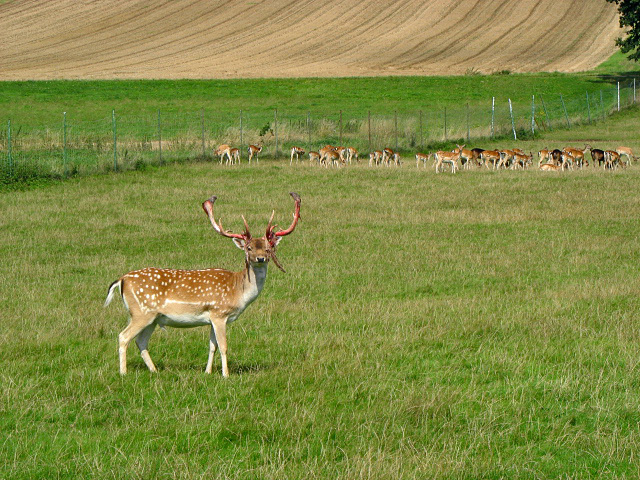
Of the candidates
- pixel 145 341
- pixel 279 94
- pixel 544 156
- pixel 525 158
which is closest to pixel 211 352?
pixel 145 341

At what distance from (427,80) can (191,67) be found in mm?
18726

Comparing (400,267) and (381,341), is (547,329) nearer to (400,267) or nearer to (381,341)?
(381,341)

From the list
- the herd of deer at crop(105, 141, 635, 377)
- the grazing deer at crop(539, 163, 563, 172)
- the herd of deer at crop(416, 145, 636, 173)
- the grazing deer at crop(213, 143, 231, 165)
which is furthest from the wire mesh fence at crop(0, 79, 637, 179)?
the herd of deer at crop(105, 141, 635, 377)

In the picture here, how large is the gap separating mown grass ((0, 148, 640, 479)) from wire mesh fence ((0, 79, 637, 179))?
31.4 feet

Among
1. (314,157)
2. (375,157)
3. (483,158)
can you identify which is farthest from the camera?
(375,157)

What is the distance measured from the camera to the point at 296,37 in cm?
8044

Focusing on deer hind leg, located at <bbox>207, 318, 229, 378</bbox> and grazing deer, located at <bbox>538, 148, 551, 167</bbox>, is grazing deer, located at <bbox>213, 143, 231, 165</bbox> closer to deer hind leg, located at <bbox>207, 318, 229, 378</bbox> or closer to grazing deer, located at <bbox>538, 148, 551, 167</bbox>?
grazing deer, located at <bbox>538, 148, 551, 167</bbox>

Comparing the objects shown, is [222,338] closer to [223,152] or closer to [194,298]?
[194,298]

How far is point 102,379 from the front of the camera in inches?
347

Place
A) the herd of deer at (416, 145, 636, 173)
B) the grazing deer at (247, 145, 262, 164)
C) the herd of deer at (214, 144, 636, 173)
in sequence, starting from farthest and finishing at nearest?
the grazing deer at (247, 145, 262, 164), the herd of deer at (214, 144, 636, 173), the herd of deer at (416, 145, 636, 173)

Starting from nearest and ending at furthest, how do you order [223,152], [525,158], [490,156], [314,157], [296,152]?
[525,158]
[490,156]
[223,152]
[314,157]
[296,152]

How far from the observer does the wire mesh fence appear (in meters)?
30.6

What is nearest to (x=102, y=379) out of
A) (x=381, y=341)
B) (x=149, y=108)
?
(x=381, y=341)

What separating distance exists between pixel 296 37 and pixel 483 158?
166 ft
